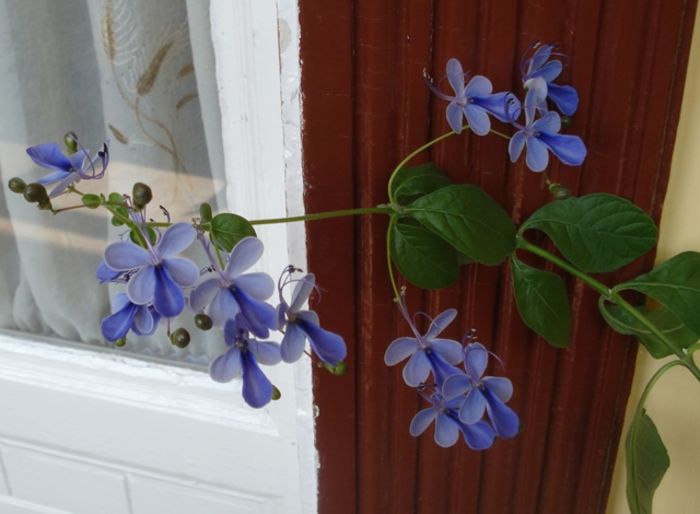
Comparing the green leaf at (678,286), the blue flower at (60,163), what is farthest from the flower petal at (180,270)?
the green leaf at (678,286)

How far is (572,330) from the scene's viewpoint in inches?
25.4

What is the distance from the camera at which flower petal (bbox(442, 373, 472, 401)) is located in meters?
0.53

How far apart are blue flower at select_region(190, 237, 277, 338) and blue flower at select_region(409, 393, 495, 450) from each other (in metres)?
0.16

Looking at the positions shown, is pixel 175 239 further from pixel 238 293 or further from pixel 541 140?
pixel 541 140

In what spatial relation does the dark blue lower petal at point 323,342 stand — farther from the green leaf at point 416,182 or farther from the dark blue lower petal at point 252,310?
the green leaf at point 416,182

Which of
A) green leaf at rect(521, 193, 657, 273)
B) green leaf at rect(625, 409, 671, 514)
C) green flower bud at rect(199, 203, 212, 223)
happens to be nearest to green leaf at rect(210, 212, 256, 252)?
green flower bud at rect(199, 203, 212, 223)

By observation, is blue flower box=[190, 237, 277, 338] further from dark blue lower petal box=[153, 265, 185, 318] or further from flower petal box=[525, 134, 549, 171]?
flower petal box=[525, 134, 549, 171]

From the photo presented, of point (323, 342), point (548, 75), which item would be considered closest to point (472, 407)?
point (323, 342)

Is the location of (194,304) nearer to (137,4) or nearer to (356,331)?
(356,331)

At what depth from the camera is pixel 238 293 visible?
0.45 meters

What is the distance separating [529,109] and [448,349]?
0.54 ft

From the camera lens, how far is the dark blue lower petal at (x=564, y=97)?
0.54 m

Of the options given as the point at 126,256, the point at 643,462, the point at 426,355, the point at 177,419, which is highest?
the point at 126,256

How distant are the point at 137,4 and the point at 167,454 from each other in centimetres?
49
